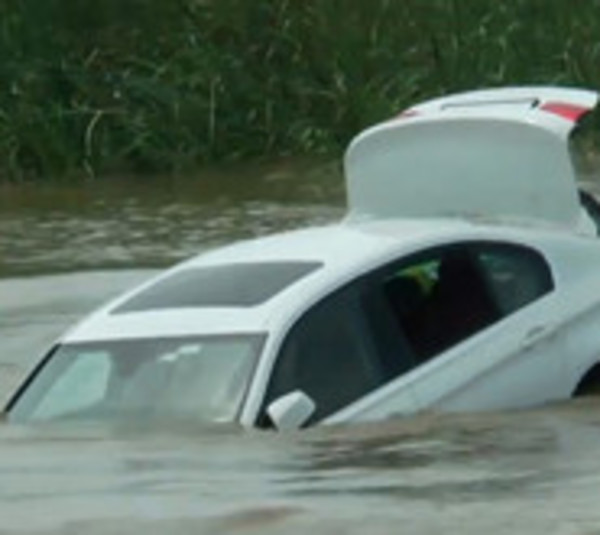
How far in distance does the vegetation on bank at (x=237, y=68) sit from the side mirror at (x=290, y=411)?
1839 centimetres

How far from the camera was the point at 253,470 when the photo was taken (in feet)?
32.7

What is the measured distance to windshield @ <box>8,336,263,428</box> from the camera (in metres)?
11.1

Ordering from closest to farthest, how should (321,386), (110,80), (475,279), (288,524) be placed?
(288,524) → (321,386) → (475,279) → (110,80)

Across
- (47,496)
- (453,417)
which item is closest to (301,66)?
(453,417)

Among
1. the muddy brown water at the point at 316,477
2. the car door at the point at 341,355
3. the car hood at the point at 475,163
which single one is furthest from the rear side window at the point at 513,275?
the car hood at the point at 475,163

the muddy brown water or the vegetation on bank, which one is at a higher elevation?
the muddy brown water

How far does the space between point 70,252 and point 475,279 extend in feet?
35.0

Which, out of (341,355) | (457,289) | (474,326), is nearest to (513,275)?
(457,289)

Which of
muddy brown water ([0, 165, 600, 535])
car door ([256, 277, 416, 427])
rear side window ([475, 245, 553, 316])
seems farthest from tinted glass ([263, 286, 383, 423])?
rear side window ([475, 245, 553, 316])

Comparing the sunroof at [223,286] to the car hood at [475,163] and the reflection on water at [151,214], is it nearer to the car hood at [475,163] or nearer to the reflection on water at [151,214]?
A: the car hood at [475,163]

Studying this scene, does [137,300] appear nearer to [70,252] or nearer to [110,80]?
[70,252]

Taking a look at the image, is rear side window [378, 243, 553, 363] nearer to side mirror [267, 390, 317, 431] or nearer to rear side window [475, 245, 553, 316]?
rear side window [475, 245, 553, 316]

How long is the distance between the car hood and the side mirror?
286cm

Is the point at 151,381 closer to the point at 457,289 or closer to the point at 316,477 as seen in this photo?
the point at 457,289
